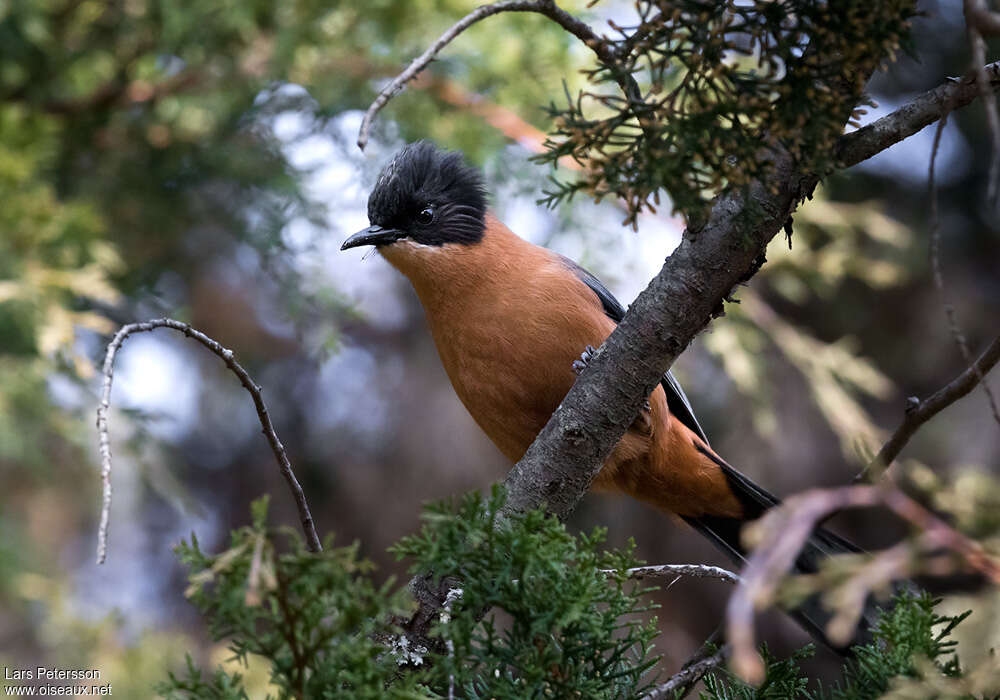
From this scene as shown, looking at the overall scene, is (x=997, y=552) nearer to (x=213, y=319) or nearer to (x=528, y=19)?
(x=528, y=19)

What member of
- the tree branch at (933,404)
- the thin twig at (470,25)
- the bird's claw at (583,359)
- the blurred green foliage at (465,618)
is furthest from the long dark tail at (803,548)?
the thin twig at (470,25)

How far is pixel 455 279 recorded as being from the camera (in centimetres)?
396

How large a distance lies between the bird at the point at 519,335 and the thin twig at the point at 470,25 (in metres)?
1.60

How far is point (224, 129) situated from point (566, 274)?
2534 mm

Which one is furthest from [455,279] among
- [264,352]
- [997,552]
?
[264,352]

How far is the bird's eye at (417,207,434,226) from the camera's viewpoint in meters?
4.20

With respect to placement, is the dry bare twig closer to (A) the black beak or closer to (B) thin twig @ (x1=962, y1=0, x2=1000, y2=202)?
(B) thin twig @ (x1=962, y1=0, x2=1000, y2=202)

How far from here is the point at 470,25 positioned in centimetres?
218

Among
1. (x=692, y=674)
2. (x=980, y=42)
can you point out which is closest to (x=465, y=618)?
(x=692, y=674)

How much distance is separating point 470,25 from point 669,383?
229 centimetres

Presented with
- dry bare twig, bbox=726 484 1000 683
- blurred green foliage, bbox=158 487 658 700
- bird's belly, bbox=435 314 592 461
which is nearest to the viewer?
dry bare twig, bbox=726 484 1000 683

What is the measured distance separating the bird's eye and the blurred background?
751 mm

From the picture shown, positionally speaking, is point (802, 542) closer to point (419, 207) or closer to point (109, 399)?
point (109, 399)

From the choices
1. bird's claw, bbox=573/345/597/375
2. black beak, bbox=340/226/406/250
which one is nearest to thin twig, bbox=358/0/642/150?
bird's claw, bbox=573/345/597/375
